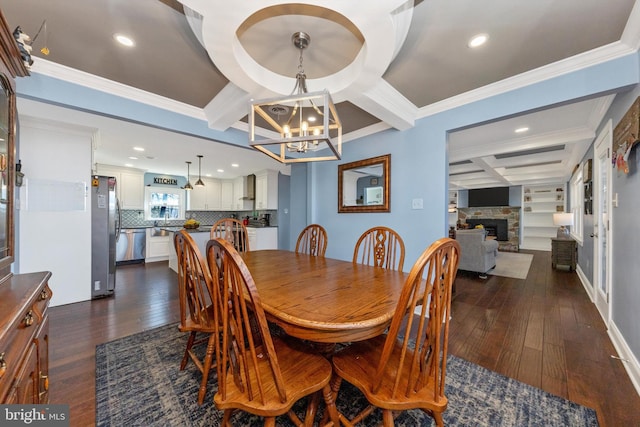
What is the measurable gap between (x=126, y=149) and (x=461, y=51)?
4.96 meters

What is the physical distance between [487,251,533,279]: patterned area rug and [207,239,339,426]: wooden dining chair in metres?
4.85

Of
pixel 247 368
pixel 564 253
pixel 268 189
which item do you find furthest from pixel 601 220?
pixel 268 189

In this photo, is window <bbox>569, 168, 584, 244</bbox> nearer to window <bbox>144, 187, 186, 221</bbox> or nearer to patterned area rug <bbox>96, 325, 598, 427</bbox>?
patterned area rug <bbox>96, 325, 598, 427</bbox>

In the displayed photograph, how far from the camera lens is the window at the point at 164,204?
6242 mm

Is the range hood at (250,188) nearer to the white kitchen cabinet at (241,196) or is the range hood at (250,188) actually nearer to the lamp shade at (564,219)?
the white kitchen cabinet at (241,196)

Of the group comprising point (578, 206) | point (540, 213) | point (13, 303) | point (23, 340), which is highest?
point (578, 206)

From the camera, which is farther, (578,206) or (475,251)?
(578,206)

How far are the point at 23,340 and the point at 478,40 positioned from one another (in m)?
2.79

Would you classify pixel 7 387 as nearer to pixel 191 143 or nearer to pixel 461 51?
pixel 461 51

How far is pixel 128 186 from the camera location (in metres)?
5.78

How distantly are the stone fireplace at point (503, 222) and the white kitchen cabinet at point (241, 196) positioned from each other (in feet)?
25.0

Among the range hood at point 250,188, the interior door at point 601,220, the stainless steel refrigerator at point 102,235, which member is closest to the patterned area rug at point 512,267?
the interior door at point 601,220

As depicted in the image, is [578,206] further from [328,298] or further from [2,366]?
[2,366]

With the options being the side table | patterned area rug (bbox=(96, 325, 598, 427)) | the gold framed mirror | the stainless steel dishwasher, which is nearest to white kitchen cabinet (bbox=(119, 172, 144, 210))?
the stainless steel dishwasher
